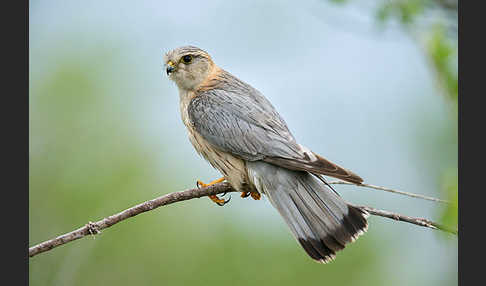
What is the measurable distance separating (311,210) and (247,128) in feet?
1.84

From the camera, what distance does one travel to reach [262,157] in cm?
294

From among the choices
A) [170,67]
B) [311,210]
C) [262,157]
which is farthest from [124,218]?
[170,67]

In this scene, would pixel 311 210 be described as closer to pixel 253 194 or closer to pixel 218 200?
pixel 253 194

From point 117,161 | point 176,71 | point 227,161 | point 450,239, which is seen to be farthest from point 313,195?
point 117,161

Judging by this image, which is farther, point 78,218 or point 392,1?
point 78,218

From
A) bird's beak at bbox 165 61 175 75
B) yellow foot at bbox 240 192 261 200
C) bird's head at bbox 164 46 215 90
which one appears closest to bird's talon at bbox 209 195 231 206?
yellow foot at bbox 240 192 261 200

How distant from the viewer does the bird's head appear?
3.51 m

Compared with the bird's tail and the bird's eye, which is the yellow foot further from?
the bird's eye

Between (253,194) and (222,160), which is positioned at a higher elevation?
(222,160)

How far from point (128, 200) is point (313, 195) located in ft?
7.41

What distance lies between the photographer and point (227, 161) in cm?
310

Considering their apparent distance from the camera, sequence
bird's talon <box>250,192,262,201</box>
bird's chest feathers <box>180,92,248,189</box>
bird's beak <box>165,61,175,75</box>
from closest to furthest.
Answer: bird's chest feathers <box>180,92,248,189</box> → bird's talon <box>250,192,262,201</box> → bird's beak <box>165,61,175,75</box>

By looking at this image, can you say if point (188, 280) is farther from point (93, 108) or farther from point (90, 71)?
point (90, 71)

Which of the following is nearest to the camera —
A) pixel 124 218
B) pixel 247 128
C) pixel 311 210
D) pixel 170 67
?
pixel 124 218
